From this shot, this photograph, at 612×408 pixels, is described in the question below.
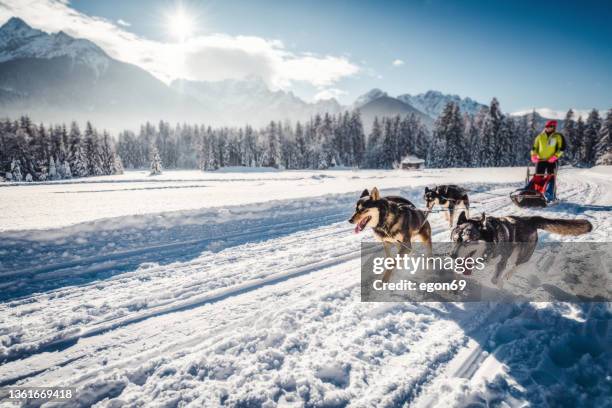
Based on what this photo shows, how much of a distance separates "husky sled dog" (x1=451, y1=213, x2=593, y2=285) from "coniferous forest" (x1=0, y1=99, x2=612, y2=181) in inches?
2043

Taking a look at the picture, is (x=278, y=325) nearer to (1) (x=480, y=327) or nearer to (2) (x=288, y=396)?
(2) (x=288, y=396)

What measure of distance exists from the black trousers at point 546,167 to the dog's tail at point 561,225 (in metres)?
7.24

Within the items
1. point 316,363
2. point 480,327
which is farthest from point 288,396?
point 480,327

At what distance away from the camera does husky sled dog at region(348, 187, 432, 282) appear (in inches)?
164

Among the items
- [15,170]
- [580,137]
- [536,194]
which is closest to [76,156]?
[15,170]

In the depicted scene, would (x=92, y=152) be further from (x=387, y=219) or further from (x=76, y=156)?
(x=387, y=219)

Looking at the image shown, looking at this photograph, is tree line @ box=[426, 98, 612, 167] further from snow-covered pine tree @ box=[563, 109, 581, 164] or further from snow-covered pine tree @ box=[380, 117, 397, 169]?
snow-covered pine tree @ box=[380, 117, 397, 169]

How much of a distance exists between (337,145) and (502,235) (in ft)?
253

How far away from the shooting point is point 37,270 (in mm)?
5293

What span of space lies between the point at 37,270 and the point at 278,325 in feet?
16.6

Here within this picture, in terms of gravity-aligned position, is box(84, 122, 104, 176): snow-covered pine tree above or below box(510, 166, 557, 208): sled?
above

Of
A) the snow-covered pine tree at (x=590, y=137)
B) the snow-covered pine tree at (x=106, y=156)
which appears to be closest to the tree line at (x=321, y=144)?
the snow-covered pine tree at (x=106, y=156)

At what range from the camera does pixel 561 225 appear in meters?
4.27

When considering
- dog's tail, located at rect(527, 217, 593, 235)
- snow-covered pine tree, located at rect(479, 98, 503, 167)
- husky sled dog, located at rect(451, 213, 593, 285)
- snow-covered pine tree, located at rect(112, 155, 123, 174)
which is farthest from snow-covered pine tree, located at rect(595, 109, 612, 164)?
snow-covered pine tree, located at rect(112, 155, 123, 174)
